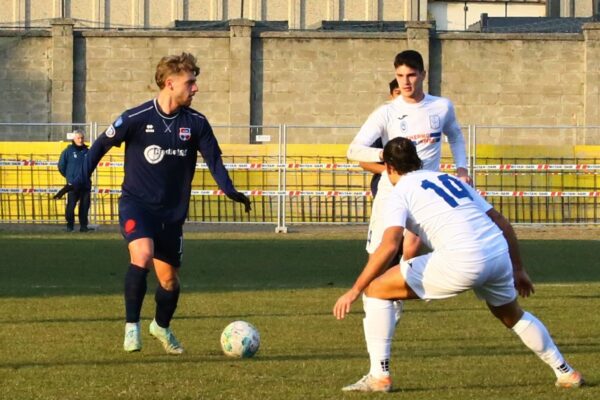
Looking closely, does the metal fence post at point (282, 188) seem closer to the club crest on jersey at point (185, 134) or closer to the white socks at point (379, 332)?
the club crest on jersey at point (185, 134)

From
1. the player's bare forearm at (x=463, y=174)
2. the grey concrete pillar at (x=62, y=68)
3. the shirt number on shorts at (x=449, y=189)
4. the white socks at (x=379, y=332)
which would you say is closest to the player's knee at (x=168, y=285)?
the player's bare forearm at (x=463, y=174)

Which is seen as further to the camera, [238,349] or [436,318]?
[436,318]

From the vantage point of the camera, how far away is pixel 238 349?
30.3 feet

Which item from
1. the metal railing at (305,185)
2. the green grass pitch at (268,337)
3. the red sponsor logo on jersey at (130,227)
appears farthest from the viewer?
the metal railing at (305,185)

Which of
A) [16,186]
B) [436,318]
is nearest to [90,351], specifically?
[436,318]

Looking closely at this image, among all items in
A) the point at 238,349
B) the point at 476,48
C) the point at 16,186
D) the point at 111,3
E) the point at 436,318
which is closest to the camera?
the point at 238,349

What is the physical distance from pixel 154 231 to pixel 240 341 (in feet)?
3.15

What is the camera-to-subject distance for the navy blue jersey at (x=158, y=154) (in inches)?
374

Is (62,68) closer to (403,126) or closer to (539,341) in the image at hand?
(403,126)

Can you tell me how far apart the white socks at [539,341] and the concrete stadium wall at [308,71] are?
31.5 metres

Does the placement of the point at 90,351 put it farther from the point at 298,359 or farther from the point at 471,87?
the point at 471,87

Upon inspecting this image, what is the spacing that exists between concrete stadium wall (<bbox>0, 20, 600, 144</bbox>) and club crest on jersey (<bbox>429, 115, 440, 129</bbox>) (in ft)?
94.6

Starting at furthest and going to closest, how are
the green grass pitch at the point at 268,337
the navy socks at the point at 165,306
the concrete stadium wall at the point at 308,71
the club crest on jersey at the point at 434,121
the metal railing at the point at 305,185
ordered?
1. the concrete stadium wall at the point at 308,71
2. the metal railing at the point at 305,185
3. the club crest on jersey at the point at 434,121
4. the navy socks at the point at 165,306
5. the green grass pitch at the point at 268,337

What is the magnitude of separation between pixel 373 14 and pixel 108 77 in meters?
26.2
